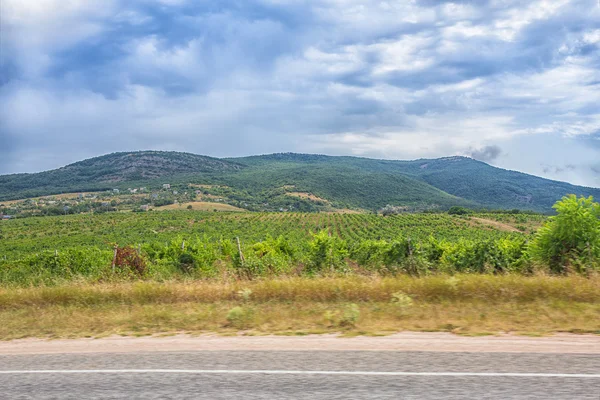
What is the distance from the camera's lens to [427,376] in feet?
15.6

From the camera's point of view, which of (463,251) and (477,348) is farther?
(463,251)

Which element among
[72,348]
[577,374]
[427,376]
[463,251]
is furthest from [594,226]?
[72,348]

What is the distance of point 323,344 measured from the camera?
6.40 metres

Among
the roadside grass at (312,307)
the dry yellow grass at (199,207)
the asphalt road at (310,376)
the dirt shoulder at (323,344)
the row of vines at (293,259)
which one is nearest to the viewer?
the asphalt road at (310,376)

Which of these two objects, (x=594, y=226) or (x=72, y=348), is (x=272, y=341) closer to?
(x=72, y=348)

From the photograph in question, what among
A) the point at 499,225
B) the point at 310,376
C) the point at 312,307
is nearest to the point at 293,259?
the point at 312,307

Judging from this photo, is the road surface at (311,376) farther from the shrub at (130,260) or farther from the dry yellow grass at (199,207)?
the dry yellow grass at (199,207)

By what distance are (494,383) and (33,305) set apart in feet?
34.9

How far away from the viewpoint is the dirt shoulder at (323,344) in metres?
5.82

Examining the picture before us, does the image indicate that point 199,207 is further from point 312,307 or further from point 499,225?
point 312,307

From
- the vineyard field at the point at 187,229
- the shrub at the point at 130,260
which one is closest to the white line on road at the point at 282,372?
the shrub at the point at 130,260

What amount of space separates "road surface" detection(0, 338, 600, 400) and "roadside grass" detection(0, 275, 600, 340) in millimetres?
1412

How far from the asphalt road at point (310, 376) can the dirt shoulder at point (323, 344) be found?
27cm

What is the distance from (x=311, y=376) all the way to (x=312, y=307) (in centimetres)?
378
